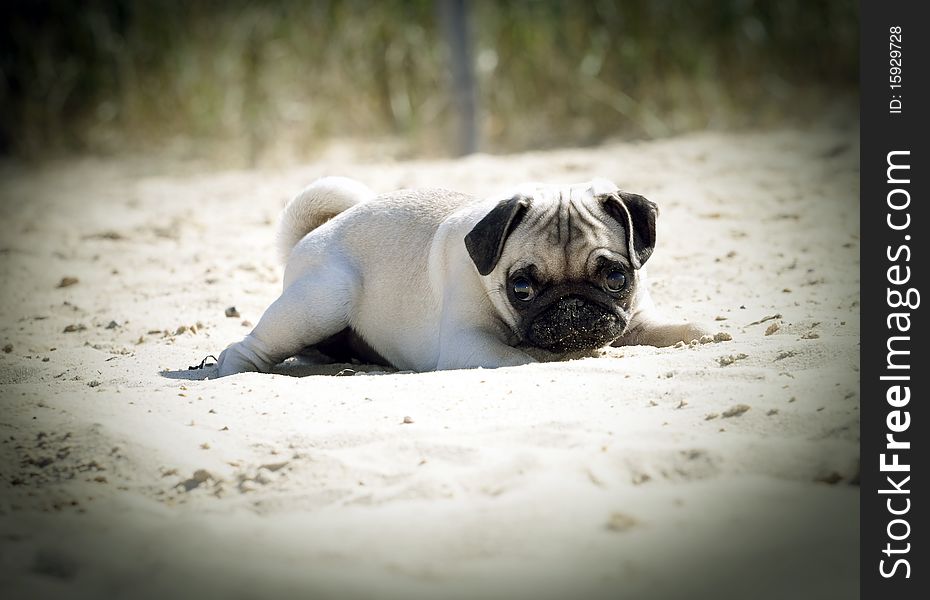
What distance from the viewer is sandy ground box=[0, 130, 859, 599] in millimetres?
3150

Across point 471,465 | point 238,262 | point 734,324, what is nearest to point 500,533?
point 471,465

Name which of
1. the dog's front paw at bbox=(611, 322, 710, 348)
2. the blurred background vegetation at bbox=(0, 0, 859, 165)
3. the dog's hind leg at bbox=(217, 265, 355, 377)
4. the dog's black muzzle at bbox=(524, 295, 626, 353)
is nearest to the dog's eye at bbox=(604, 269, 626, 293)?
the dog's black muzzle at bbox=(524, 295, 626, 353)

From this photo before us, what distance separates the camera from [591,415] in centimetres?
423

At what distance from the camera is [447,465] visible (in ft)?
12.6

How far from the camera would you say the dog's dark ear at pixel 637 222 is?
5250 millimetres

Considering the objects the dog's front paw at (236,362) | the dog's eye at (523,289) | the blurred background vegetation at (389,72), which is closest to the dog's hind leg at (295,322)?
the dog's front paw at (236,362)

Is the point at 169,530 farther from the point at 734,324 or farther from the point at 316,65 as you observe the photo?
the point at 316,65

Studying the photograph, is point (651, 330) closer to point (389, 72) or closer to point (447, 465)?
point (447, 465)

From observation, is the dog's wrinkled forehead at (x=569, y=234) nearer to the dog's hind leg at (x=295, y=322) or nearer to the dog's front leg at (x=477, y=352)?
the dog's front leg at (x=477, y=352)

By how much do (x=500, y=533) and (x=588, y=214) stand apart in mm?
2335

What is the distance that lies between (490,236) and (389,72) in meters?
9.24

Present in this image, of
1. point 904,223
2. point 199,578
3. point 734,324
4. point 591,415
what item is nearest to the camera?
point 199,578

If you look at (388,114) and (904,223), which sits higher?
(388,114)

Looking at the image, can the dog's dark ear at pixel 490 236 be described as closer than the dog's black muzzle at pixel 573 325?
No
